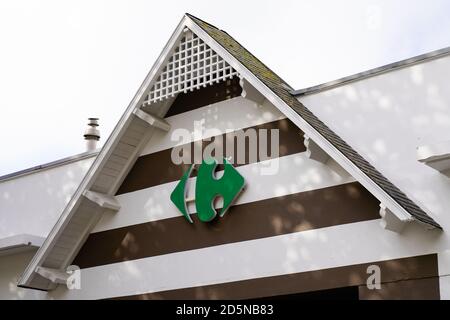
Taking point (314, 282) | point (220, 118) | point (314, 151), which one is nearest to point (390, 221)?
point (314, 282)

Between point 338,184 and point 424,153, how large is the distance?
1.44m

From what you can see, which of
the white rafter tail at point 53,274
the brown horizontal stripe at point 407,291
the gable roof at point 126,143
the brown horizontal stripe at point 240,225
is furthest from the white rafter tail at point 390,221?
the white rafter tail at point 53,274

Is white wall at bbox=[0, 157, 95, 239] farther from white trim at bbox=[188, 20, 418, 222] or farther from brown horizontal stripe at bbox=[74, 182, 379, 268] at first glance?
white trim at bbox=[188, 20, 418, 222]

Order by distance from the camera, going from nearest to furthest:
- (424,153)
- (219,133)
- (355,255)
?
(424,153), (355,255), (219,133)

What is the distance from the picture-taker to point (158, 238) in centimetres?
1244

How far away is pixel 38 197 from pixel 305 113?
5.36 m

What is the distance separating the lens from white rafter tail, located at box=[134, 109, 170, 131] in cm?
1254

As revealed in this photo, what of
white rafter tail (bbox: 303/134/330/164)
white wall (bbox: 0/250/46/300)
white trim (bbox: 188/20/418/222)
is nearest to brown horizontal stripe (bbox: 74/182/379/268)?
white rafter tail (bbox: 303/134/330/164)

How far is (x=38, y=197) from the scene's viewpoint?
574 inches

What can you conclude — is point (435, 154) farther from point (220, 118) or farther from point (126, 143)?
point (126, 143)

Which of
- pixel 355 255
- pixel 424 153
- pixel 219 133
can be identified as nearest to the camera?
pixel 424 153
